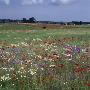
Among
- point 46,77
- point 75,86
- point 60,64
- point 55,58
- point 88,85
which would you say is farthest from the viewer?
point 55,58

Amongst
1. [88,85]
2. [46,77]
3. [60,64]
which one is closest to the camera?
[88,85]

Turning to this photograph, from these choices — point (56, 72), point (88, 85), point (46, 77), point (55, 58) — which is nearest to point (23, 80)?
point (46, 77)

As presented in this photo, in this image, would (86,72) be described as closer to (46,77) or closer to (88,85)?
(46,77)

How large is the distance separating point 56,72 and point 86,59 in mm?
2337

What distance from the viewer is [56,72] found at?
1355 centimetres

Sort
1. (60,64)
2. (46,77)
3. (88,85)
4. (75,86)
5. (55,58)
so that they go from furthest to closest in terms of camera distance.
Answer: (55,58) → (60,64) → (46,77) → (75,86) → (88,85)

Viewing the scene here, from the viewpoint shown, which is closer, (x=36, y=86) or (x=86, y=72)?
(x=36, y=86)

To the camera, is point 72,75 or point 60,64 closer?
point 72,75

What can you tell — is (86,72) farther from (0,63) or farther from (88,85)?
(0,63)

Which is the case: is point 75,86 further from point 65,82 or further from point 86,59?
point 86,59

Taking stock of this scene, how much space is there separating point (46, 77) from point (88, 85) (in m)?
2.02

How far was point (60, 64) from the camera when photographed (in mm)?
14961

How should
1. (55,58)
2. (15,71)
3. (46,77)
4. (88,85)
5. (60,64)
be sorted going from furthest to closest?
(55,58) < (60,64) < (15,71) < (46,77) < (88,85)

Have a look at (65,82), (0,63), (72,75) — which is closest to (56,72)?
(72,75)
